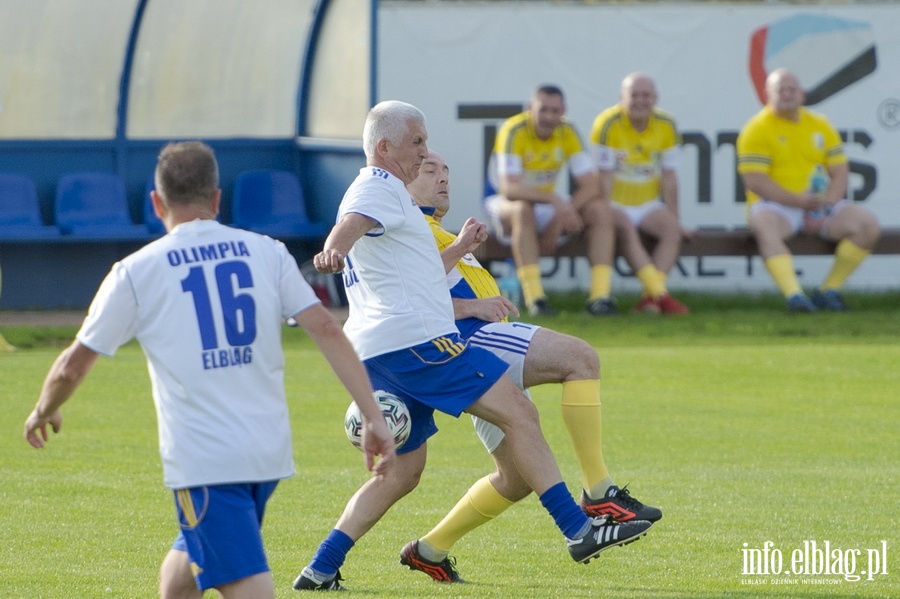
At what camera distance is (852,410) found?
32.5 feet

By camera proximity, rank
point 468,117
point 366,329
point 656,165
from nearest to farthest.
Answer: point 366,329, point 656,165, point 468,117

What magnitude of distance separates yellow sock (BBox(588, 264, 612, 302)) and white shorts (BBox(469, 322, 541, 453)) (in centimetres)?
833

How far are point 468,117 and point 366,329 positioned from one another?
10.9 metres

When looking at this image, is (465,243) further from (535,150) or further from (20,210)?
(20,210)

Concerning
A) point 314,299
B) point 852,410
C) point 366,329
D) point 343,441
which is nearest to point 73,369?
point 314,299

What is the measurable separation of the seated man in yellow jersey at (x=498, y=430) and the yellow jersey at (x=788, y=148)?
29.2 ft

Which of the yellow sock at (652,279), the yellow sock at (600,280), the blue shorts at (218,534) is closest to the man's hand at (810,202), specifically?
the yellow sock at (652,279)

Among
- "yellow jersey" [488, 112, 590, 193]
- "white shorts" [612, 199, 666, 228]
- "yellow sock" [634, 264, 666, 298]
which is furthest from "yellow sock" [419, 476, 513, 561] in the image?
"white shorts" [612, 199, 666, 228]

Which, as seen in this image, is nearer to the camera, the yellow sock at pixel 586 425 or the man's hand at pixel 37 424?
the man's hand at pixel 37 424

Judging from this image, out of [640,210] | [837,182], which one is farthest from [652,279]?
[837,182]

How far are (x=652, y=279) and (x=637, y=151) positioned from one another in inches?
54.4

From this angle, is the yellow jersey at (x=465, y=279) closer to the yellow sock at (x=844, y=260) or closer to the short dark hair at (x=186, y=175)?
the short dark hair at (x=186, y=175)

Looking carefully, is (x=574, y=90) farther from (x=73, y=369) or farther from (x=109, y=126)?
(x=73, y=369)

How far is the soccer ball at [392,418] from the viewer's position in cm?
533
